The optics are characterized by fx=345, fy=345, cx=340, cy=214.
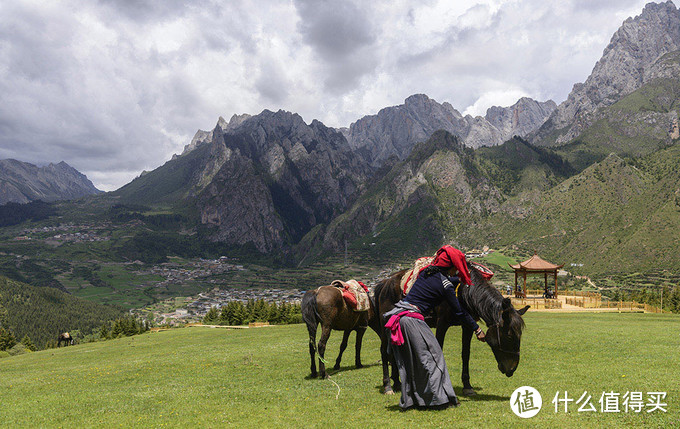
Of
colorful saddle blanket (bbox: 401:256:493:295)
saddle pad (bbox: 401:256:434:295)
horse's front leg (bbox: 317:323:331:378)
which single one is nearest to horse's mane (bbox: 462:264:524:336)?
colorful saddle blanket (bbox: 401:256:493:295)

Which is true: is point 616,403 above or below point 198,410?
above

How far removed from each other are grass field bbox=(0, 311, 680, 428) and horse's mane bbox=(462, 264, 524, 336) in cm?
201

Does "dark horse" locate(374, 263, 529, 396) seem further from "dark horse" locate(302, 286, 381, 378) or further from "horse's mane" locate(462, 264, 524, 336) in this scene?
"dark horse" locate(302, 286, 381, 378)

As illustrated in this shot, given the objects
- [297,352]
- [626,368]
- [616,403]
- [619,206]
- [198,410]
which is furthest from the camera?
[619,206]

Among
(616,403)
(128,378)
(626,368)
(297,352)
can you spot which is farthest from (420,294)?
(128,378)

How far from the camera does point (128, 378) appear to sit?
16234 mm

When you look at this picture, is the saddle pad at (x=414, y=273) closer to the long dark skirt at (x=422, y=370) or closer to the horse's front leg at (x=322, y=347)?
the long dark skirt at (x=422, y=370)

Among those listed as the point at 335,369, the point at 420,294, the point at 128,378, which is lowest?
the point at 128,378

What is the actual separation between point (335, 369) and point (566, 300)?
47.0m

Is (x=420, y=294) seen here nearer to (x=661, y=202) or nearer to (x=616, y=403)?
(x=616, y=403)

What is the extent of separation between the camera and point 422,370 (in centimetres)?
846

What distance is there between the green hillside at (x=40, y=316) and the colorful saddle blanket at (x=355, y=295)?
19260 cm

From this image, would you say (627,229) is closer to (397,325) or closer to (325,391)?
(325,391)

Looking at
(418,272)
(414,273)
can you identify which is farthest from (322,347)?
(418,272)
